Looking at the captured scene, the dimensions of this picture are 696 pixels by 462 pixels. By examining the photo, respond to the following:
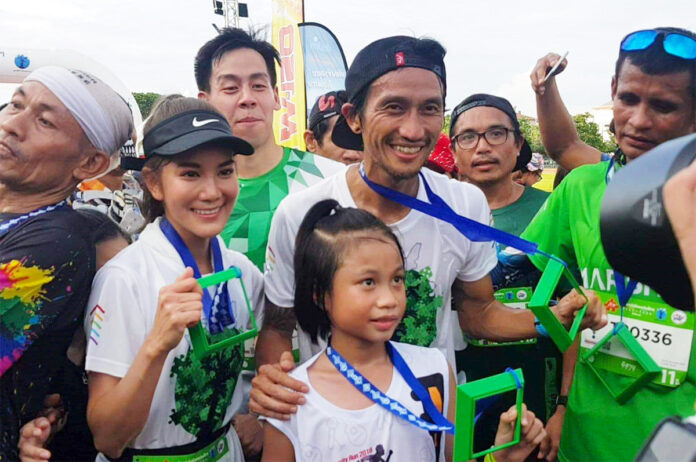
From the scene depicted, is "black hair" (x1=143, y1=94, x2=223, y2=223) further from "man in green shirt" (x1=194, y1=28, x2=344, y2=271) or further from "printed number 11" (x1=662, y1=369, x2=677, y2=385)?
"printed number 11" (x1=662, y1=369, x2=677, y2=385)

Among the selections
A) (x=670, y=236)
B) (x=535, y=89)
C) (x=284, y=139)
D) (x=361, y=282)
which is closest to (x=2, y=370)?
(x=361, y=282)

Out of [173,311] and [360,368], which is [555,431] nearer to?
[360,368]

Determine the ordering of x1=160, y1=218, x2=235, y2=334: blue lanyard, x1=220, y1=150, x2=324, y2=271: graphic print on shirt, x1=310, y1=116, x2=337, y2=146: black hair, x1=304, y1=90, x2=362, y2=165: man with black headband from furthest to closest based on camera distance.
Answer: x1=310, y1=116, x2=337, y2=146: black hair < x1=304, y1=90, x2=362, y2=165: man with black headband < x1=220, y1=150, x2=324, y2=271: graphic print on shirt < x1=160, y1=218, x2=235, y2=334: blue lanyard

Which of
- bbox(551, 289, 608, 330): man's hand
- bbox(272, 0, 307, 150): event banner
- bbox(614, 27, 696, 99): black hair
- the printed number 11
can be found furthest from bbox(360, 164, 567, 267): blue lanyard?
bbox(272, 0, 307, 150): event banner

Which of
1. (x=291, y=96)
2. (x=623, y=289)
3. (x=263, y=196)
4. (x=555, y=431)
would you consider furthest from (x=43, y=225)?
(x=291, y=96)

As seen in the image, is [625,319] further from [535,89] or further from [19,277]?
[19,277]

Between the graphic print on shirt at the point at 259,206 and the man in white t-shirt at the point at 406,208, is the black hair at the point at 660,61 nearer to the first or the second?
the man in white t-shirt at the point at 406,208

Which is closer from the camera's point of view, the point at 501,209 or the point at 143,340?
the point at 143,340

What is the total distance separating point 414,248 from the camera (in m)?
2.20

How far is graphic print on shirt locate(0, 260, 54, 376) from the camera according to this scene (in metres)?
1.71

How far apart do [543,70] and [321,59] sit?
9.03 meters

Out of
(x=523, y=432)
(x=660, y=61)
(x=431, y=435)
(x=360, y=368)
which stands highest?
(x=660, y=61)

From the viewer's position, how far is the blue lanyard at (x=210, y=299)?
1.94m

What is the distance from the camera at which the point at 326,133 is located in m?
4.77
